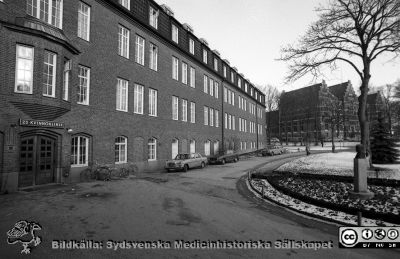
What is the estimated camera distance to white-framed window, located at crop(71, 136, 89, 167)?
1496 cm

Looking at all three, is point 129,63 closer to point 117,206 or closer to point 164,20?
point 164,20

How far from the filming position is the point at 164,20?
2447 centimetres

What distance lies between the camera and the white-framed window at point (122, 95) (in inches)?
744

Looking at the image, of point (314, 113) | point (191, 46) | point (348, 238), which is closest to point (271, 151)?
point (191, 46)

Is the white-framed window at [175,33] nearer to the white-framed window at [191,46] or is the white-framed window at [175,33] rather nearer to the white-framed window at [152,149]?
the white-framed window at [191,46]

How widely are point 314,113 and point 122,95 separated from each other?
2921 inches

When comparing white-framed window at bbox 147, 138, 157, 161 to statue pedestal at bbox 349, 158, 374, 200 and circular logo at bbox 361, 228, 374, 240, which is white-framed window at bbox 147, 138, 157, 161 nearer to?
statue pedestal at bbox 349, 158, 374, 200

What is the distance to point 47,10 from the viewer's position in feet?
44.3

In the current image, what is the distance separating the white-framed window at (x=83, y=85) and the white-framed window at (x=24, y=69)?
353 cm

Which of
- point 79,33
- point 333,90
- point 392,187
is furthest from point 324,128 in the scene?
point 79,33

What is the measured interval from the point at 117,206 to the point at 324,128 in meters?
82.8

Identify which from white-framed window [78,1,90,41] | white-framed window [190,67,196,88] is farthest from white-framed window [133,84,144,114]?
white-framed window [190,67,196,88]

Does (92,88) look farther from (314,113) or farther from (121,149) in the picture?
(314,113)

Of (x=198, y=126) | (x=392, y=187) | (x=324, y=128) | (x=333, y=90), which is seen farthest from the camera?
(x=333, y=90)
